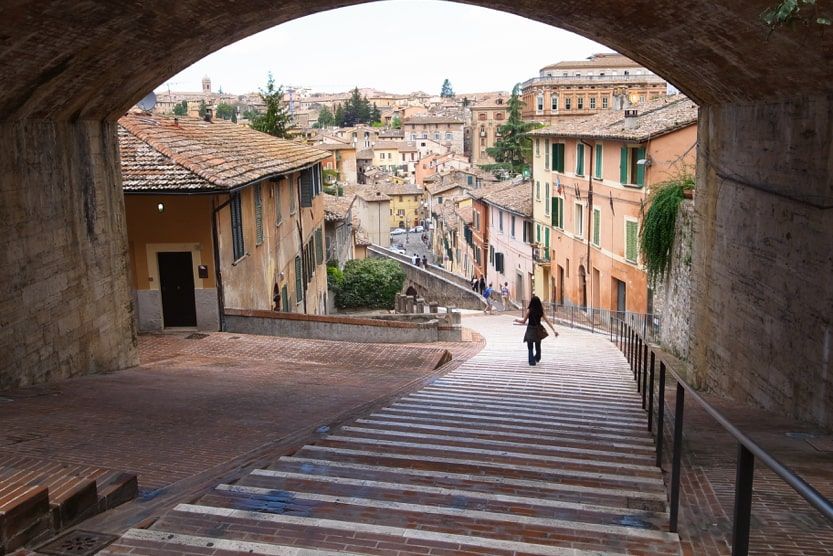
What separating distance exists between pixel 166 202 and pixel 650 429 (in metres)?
12.2

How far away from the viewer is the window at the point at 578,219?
111ft

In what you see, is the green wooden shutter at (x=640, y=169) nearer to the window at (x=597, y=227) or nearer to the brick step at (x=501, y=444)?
the window at (x=597, y=227)

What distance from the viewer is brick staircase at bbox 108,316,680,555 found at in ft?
13.5

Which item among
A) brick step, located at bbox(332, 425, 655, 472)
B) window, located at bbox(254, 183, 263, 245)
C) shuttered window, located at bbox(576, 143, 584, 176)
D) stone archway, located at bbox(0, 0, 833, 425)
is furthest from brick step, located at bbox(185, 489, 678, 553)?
shuttered window, located at bbox(576, 143, 584, 176)

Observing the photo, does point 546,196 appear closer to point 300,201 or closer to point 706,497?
point 300,201

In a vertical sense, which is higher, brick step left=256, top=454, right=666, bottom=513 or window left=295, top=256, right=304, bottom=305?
brick step left=256, top=454, right=666, bottom=513

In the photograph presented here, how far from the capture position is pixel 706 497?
513 centimetres

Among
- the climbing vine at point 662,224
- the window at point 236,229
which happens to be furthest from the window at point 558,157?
the window at point 236,229

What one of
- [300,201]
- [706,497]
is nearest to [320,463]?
[706,497]

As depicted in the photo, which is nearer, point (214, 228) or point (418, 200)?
point (214, 228)

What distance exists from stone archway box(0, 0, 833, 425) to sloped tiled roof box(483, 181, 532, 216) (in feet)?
95.8

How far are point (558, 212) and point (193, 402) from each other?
1148 inches

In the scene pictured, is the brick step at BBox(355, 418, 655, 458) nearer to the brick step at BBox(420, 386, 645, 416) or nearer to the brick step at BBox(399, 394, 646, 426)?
the brick step at BBox(399, 394, 646, 426)

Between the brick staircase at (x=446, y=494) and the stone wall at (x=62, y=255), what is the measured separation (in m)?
4.85
